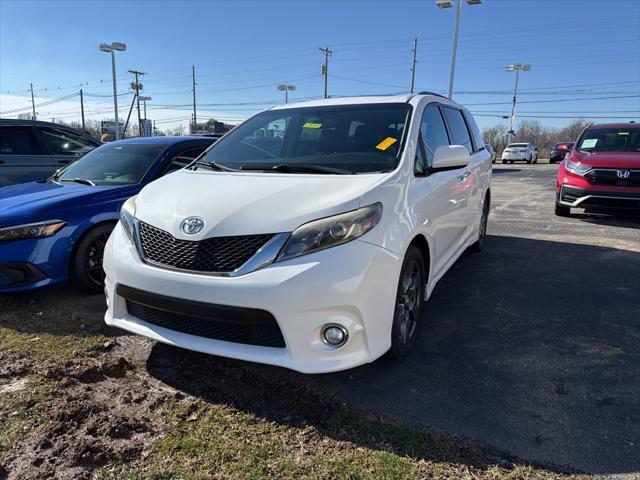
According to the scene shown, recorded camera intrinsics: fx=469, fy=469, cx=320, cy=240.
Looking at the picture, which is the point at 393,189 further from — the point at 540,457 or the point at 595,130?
the point at 595,130

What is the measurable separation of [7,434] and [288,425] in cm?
142

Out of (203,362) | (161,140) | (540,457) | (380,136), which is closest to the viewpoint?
(540,457)

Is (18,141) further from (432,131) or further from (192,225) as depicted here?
(432,131)

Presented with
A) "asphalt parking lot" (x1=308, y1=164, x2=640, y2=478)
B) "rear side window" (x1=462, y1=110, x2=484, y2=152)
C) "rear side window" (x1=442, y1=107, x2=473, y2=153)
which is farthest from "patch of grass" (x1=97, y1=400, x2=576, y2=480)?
"rear side window" (x1=462, y1=110, x2=484, y2=152)

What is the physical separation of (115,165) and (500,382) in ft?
14.1

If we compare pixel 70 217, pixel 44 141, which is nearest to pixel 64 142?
pixel 44 141

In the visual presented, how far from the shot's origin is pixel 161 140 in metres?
5.50

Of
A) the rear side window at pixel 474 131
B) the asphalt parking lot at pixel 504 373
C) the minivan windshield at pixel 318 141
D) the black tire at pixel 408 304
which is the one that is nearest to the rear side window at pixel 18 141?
the asphalt parking lot at pixel 504 373

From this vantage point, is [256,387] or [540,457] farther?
[256,387]

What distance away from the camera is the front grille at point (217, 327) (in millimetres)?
2504

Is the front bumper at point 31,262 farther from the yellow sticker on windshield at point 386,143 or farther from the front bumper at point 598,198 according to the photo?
the front bumper at point 598,198

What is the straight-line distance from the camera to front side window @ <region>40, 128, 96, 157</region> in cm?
732

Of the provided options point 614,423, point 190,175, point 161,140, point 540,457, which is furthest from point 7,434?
point 161,140

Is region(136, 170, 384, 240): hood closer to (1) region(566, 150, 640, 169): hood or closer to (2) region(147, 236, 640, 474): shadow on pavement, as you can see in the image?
(2) region(147, 236, 640, 474): shadow on pavement
